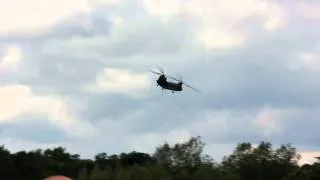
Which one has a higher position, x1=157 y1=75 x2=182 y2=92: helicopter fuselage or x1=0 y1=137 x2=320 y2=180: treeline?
x1=0 y1=137 x2=320 y2=180: treeline

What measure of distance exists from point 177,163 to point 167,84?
104 meters

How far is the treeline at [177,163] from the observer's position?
5979 inches

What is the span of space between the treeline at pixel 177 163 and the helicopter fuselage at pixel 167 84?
151ft

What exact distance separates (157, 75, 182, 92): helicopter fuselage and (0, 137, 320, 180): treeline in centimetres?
4600

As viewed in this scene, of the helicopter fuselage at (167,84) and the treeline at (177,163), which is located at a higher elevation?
the treeline at (177,163)

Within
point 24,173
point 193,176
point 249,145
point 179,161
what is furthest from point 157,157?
point 193,176

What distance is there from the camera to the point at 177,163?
625ft

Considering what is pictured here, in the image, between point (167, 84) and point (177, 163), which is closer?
point (167, 84)

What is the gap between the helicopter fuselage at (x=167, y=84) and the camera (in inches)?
3413

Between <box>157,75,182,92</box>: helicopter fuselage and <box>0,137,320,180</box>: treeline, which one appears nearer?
<box>157,75,182,92</box>: helicopter fuselage

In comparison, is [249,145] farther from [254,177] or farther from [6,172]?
[6,172]

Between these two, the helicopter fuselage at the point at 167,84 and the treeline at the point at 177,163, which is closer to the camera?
the helicopter fuselage at the point at 167,84

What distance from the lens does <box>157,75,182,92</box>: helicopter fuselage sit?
86.7 metres

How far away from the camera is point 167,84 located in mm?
87625
